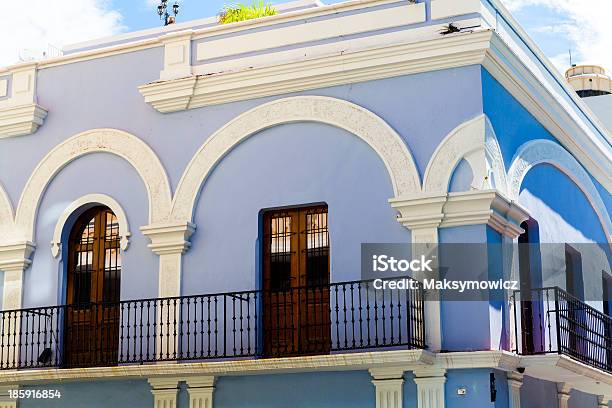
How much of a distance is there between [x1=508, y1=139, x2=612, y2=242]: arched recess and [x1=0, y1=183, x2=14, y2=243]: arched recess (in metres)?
7.25

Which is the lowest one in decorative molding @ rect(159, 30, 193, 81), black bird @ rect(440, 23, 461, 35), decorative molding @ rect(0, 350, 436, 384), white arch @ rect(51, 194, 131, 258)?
decorative molding @ rect(0, 350, 436, 384)

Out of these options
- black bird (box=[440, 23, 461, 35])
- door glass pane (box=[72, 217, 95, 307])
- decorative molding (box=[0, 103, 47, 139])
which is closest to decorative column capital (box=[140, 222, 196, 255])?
door glass pane (box=[72, 217, 95, 307])

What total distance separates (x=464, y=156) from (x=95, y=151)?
217 inches

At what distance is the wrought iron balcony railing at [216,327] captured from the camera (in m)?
14.9

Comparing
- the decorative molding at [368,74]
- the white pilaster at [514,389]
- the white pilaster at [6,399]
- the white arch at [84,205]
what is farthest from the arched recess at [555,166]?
the white pilaster at [6,399]

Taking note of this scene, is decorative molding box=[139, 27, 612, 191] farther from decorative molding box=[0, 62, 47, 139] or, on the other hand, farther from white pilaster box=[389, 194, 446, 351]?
decorative molding box=[0, 62, 47, 139]

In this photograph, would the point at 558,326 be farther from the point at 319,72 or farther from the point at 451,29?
the point at 319,72

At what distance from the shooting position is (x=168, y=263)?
648 inches

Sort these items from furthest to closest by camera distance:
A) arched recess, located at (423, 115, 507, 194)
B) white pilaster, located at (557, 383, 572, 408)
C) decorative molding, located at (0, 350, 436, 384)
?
1. white pilaster, located at (557, 383, 572, 408)
2. arched recess, located at (423, 115, 507, 194)
3. decorative molding, located at (0, 350, 436, 384)

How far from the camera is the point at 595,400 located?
19.1 metres

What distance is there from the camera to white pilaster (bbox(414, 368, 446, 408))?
14422mm

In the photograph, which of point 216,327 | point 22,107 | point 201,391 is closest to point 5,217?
point 22,107

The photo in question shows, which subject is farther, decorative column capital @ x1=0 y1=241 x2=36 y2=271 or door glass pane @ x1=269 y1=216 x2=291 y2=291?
decorative column capital @ x1=0 y1=241 x2=36 y2=271

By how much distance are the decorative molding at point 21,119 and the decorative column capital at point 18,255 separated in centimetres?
173
